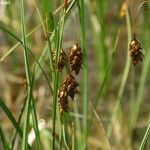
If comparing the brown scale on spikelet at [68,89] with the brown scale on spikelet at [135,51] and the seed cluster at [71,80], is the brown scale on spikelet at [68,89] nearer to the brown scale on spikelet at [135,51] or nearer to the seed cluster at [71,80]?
the seed cluster at [71,80]

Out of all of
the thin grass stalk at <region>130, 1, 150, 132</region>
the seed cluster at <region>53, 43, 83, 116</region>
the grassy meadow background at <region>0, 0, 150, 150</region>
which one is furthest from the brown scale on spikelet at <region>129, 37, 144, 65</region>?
the thin grass stalk at <region>130, 1, 150, 132</region>

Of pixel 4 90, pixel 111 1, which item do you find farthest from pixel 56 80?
pixel 111 1

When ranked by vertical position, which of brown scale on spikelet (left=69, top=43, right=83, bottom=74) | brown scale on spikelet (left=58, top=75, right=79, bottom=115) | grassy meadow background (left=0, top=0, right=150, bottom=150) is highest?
brown scale on spikelet (left=69, top=43, right=83, bottom=74)

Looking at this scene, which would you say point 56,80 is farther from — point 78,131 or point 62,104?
point 78,131

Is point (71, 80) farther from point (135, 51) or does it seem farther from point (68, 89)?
point (135, 51)

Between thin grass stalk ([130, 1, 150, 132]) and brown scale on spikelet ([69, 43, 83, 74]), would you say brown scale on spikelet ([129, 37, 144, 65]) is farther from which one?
thin grass stalk ([130, 1, 150, 132])

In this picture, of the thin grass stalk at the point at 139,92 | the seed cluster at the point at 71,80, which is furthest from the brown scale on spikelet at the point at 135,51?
the thin grass stalk at the point at 139,92

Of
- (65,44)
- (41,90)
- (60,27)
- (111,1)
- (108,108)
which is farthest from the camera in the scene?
(111,1)

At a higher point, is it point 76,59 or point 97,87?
point 76,59

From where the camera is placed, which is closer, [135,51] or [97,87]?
[135,51]

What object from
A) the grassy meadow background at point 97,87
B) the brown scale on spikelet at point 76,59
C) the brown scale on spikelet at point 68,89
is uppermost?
the brown scale on spikelet at point 76,59

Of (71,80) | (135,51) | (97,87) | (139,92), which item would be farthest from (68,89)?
(97,87)
